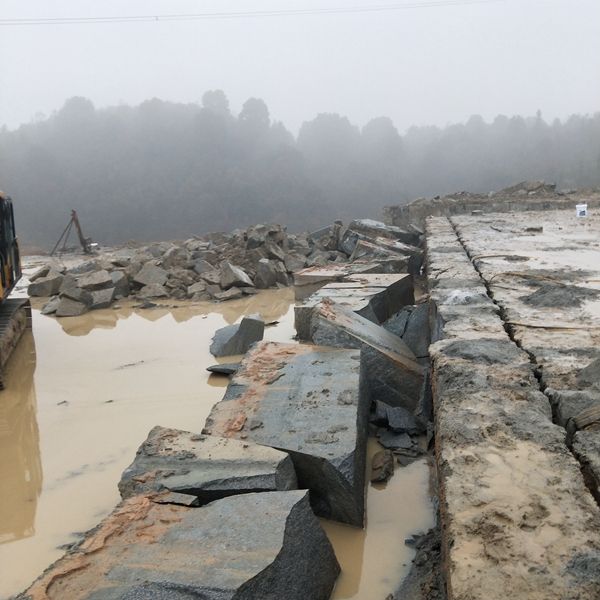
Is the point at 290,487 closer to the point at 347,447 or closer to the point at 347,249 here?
the point at 347,447

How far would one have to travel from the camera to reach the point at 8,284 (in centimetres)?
662

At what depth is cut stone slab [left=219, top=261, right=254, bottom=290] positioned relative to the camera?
407 inches

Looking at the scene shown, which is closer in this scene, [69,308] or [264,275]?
[69,308]

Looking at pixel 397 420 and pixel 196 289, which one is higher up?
pixel 397 420

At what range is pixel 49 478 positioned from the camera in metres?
→ 3.79

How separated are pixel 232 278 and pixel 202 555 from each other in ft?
27.7

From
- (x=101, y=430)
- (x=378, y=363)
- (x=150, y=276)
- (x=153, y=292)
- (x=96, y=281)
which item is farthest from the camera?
(x=150, y=276)

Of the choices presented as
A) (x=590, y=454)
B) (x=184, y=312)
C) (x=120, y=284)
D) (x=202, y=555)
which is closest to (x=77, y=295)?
(x=120, y=284)

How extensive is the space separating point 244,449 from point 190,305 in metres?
7.12

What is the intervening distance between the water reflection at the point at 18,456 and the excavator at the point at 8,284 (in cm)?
23

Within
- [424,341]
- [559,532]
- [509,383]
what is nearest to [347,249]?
[424,341]

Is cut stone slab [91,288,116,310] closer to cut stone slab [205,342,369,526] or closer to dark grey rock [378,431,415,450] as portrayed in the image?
cut stone slab [205,342,369,526]

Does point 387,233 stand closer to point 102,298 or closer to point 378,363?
→ point 102,298

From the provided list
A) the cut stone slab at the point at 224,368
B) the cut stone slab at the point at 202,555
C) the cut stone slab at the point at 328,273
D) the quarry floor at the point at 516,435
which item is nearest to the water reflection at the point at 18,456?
the cut stone slab at the point at 202,555
